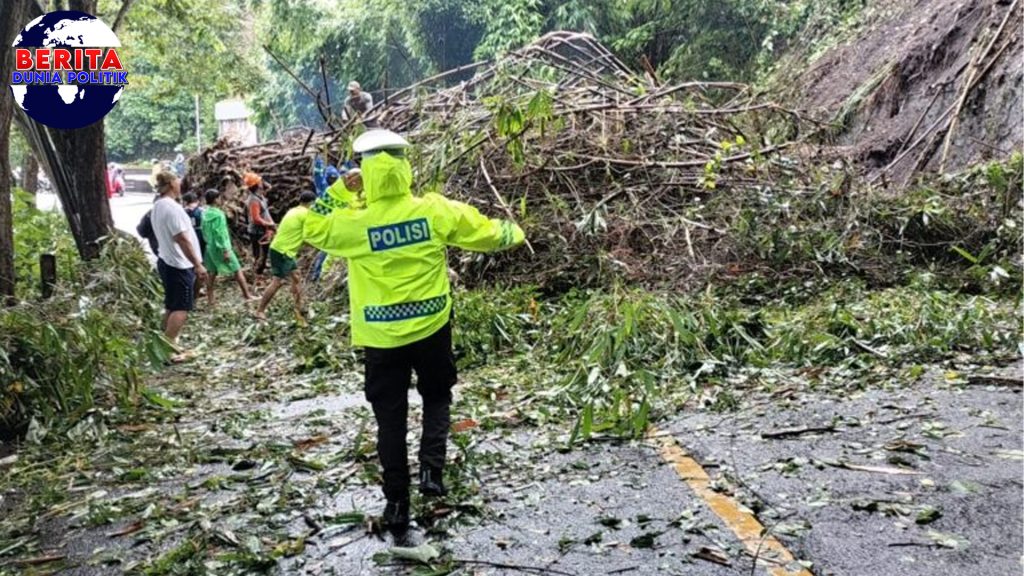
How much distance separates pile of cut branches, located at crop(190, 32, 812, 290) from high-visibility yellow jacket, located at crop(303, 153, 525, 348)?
200 inches

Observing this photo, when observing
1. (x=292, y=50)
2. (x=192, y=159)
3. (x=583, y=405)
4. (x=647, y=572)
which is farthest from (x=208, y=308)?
(x=292, y=50)

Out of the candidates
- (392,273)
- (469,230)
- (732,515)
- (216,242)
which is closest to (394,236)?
(392,273)

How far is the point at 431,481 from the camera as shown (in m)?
4.65

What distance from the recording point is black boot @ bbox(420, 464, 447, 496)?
464 cm

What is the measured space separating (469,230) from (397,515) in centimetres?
138

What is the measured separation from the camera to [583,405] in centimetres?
615

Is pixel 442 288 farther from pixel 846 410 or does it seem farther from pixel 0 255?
pixel 0 255

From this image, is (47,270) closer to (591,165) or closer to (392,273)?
(591,165)

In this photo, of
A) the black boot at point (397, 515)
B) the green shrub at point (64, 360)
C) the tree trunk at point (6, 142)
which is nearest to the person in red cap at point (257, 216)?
the tree trunk at point (6, 142)

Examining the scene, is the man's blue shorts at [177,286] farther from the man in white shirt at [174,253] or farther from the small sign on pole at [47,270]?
the small sign on pole at [47,270]

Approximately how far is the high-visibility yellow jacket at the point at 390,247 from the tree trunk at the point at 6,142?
4.43m

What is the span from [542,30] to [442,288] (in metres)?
19.1

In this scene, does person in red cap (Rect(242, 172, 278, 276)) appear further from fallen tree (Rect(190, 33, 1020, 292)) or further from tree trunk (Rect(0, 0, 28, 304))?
tree trunk (Rect(0, 0, 28, 304))

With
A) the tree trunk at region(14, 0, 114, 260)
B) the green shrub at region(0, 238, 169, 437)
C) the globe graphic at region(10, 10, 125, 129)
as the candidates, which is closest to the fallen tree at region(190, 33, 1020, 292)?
the green shrub at region(0, 238, 169, 437)
